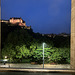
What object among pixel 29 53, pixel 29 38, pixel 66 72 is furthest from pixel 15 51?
pixel 66 72

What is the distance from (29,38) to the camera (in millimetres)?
14469

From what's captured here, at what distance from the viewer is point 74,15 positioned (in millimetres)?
5539

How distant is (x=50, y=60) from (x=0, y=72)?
10393 millimetres

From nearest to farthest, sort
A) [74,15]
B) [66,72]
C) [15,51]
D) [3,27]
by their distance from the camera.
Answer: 1. [66,72]
2. [74,15]
3. [15,51]
4. [3,27]

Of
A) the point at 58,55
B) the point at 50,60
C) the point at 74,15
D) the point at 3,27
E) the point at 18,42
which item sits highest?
the point at 3,27

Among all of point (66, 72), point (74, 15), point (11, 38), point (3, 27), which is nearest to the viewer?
point (66, 72)

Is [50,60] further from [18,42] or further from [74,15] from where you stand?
[74,15]

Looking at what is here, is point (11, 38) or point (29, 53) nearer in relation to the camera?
point (29, 53)

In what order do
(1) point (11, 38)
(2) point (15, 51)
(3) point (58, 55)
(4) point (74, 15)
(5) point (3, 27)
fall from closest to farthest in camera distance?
(4) point (74, 15)
(3) point (58, 55)
(2) point (15, 51)
(1) point (11, 38)
(5) point (3, 27)

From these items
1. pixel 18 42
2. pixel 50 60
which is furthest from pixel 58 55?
pixel 18 42

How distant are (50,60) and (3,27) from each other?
14.2m

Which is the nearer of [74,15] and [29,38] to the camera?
[74,15]

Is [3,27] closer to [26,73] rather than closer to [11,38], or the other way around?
[11,38]

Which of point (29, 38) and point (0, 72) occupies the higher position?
point (29, 38)
